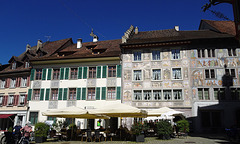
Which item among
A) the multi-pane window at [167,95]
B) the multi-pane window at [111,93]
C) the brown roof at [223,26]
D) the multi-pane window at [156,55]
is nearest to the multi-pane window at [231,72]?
the brown roof at [223,26]

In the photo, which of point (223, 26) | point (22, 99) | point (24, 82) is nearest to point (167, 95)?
point (223, 26)

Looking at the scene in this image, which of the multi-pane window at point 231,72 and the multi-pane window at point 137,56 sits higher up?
the multi-pane window at point 137,56

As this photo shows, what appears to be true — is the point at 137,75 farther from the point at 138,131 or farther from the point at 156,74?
the point at 138,131

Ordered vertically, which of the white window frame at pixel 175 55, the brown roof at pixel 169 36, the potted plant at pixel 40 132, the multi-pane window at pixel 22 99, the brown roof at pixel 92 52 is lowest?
the potted plant at pixel 40 132

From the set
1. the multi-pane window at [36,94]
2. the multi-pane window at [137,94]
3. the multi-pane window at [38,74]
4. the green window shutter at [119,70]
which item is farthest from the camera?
the multi-pane window at [38,74]

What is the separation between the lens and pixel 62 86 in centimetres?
2458

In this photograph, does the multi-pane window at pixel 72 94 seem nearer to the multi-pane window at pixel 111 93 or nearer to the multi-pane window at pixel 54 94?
the multi-pane window at pixel 54 94

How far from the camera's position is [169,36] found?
A: 24.9 meters

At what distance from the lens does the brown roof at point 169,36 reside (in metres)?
22.5

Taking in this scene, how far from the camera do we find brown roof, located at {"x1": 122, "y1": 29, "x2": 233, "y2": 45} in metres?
22.5

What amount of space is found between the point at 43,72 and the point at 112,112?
50.3ft

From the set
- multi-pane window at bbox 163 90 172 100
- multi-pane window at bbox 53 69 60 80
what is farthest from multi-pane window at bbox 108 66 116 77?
multi-pane window at bbox 53 69 60 80

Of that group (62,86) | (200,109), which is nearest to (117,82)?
(62,86)

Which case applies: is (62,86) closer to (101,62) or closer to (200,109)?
(101,62)
